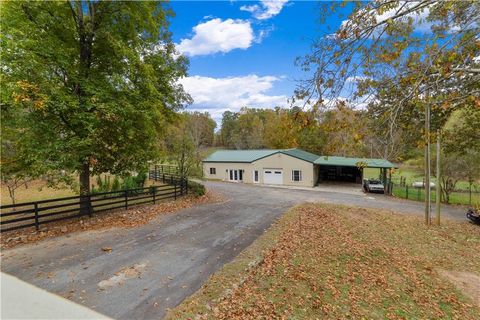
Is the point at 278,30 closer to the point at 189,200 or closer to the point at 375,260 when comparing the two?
the point at 375,260

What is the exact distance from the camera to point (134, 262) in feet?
20.5

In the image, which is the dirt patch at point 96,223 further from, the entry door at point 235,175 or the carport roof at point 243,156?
the carport roof at point 243,156

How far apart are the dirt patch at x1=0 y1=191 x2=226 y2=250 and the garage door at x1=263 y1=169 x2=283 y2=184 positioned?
15076mm

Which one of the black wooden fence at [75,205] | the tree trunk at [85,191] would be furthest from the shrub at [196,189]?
the tree trunk at [85,191]

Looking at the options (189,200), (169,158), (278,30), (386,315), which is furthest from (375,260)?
(169,158)

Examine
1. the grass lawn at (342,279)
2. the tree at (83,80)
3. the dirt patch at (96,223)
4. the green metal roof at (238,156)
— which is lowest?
the grass lawn at (342,279)

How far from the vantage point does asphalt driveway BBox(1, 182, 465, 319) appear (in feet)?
15.4

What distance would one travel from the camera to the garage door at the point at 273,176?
27.2 m

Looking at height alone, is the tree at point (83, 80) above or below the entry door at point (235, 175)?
above

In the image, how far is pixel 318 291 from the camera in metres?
5.13

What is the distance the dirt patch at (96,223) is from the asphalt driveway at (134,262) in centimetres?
52

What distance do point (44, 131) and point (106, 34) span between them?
4.18 m

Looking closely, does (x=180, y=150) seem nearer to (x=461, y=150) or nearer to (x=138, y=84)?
(x=138, y=84)

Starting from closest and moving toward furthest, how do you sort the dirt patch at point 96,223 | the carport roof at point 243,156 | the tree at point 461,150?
1. the dirt patch at point 96,223
2. the tree at point 461,150
3. the carport roof at point 243,156
